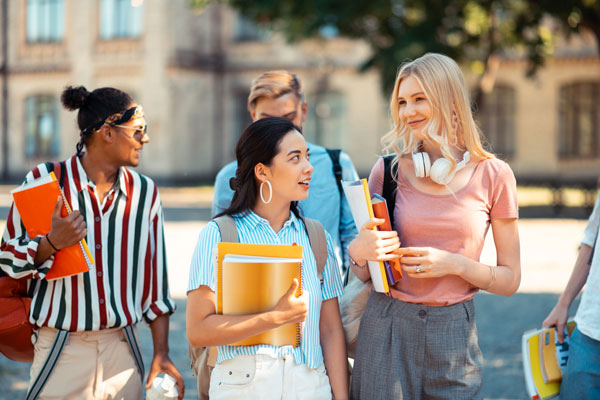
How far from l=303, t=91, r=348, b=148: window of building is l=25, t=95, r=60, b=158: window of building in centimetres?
1045

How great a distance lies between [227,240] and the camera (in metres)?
2.90

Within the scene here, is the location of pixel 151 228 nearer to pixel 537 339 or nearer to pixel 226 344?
pixel 226 344

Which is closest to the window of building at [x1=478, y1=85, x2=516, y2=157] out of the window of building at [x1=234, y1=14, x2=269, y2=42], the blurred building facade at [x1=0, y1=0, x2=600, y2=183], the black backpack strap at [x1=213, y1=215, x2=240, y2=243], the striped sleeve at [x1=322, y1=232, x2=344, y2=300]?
the blurred building facade at [x1=0, y1=0, x2=600, y2=183]

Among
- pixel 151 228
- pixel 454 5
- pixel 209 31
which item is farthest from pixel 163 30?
pixel 151 228

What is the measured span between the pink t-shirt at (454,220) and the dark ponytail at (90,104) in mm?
1302

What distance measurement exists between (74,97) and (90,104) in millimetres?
72

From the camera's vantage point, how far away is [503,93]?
29.4 meters

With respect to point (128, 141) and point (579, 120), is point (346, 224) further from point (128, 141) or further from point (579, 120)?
point (579, 120)

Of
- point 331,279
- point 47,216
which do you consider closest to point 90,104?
point 47,216

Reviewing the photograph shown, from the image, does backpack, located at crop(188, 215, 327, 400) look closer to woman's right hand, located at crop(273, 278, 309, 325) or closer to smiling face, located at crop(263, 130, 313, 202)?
smiling face, located at crop(263, 130, 313, 202)

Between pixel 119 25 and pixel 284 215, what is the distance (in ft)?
99.6

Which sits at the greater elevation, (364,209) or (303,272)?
(364,209)

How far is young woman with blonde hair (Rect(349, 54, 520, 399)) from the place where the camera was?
9.82ft

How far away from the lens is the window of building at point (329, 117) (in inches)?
1224
